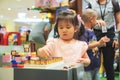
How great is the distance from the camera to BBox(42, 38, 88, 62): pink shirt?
1.66 m

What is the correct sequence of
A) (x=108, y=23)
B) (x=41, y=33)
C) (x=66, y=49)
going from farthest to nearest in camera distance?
(x=108, y=23) < (x=41, y=33) < (x=66, y=49)

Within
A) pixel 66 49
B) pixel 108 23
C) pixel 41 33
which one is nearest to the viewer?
pixel 66 49

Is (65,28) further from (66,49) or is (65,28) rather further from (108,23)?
(108,23)

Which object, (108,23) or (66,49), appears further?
(108,23)

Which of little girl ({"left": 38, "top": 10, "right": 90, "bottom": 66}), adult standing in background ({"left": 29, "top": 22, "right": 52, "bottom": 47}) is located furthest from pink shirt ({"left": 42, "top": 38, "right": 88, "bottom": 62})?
adult standing in background ({"left": 29, "top": 22, "right": 52, "bottom": 47})

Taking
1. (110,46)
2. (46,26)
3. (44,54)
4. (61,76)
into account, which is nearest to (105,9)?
(110,46)

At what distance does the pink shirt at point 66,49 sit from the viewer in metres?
1.66

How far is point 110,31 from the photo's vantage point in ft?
9.48

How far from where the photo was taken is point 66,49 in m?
1.69

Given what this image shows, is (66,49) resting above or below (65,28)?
below

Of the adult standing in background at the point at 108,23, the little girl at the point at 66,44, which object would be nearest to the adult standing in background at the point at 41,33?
Answer: the adult standing in background at the point at 108,23

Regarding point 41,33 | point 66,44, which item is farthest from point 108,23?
point 66,44

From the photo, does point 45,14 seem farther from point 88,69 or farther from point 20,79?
point 20,79

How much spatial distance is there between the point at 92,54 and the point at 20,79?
126 cm
